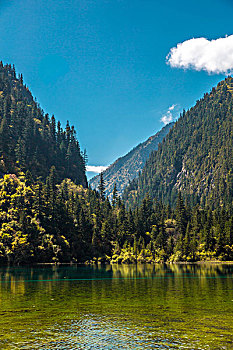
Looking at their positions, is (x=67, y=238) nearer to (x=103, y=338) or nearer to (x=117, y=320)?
(x=117, y=320)

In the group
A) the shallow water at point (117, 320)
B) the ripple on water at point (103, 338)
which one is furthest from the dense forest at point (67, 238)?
the ripple on water at point (103, 338)

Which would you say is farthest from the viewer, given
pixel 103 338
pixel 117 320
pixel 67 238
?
pixel 67 238

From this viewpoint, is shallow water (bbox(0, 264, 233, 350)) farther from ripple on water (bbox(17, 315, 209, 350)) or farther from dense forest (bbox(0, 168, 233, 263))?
dense forest (bbox(0, 168, 233, 263))

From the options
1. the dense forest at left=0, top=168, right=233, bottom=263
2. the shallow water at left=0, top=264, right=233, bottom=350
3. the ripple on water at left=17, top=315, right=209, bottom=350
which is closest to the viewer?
the ripple on water at left=17, top=315, right=209, bottom=350

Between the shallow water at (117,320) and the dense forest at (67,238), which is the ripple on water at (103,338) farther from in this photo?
the dense forest at (67,238)

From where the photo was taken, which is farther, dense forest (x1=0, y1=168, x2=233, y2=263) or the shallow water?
dense forest (x1=0, y1=168, x2=233, y2=263)

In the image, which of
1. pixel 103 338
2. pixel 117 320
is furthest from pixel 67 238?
pixel 103 338

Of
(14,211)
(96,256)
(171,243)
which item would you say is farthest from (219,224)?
(14,211)

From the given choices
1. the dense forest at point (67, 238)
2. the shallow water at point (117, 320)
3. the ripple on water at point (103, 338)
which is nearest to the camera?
the ripple on water at point (103, 338)

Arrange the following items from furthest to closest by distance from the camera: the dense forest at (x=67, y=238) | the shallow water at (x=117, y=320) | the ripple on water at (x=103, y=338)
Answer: the dense forest at (x=67, y=238) < the shallow water at (x=117, y=320) < the ripple on water at (x=103, y=338)

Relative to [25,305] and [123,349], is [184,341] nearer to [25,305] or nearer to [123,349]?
[123,349]

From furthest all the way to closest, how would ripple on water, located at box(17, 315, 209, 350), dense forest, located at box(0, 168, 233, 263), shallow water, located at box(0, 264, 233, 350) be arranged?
dense forest, located at box(0, 168, 233, 263), shallow water, located at box(0, 264, 233, 350), ripple on water, located at box(17, 315, 209, 350)

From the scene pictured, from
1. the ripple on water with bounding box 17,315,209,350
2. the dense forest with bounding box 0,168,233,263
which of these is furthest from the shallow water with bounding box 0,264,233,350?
the dense forest with bounding box 0,168,233,263

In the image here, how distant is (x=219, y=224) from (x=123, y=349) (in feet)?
510
